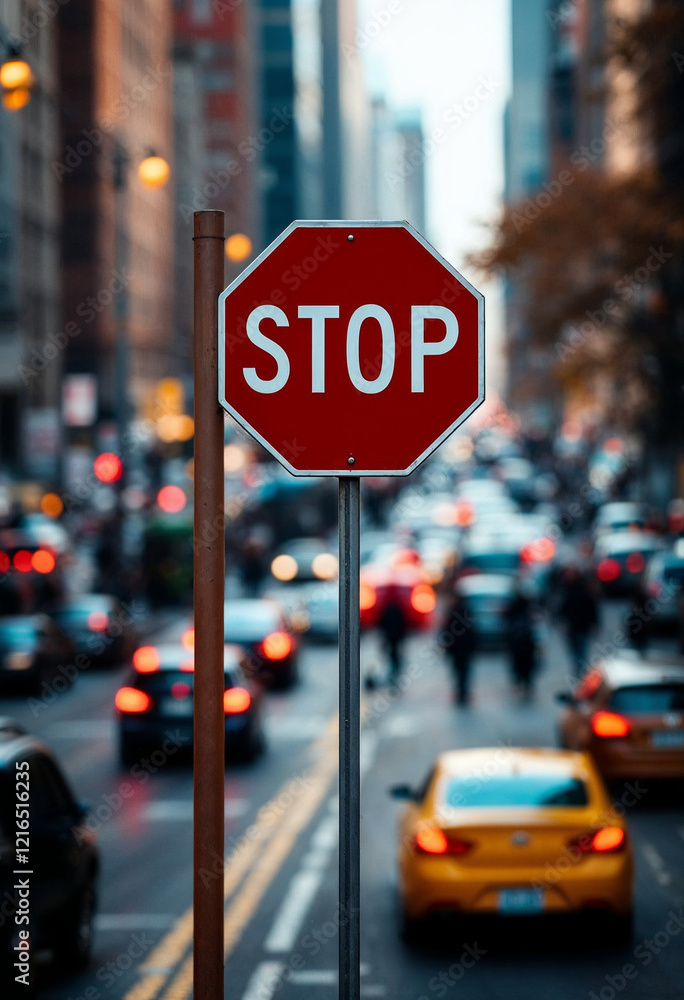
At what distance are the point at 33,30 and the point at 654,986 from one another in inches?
2369

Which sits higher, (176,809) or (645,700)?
(645,700)

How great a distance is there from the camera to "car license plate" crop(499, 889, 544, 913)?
10633 millimetres

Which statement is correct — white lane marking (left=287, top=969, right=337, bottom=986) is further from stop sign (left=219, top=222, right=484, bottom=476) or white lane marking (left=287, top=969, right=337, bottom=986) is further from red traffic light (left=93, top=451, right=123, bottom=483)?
red traffic light (left=93, top=451, right=123, bottom=483)

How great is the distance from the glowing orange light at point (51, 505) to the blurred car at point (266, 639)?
30.1 metres

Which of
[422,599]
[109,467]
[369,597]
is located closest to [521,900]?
[109,467]

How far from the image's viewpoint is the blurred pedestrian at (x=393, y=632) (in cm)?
2681

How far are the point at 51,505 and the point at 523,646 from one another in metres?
35.1

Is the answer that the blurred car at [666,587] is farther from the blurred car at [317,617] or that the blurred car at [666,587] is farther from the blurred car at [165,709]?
the blurred car at [165,709]

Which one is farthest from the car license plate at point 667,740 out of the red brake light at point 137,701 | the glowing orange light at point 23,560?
the glowing orange light at point 23,560

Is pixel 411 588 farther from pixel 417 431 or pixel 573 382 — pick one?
pixel 417 431

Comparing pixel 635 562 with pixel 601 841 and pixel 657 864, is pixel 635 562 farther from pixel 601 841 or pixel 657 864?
pixel 601 841

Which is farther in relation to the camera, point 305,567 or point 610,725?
point 305,567

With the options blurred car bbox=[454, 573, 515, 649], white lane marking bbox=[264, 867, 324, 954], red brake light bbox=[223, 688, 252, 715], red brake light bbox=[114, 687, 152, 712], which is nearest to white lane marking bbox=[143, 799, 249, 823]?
red brake light bbox=[223, 688, 252, 715]

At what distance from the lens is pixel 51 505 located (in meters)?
58.6
